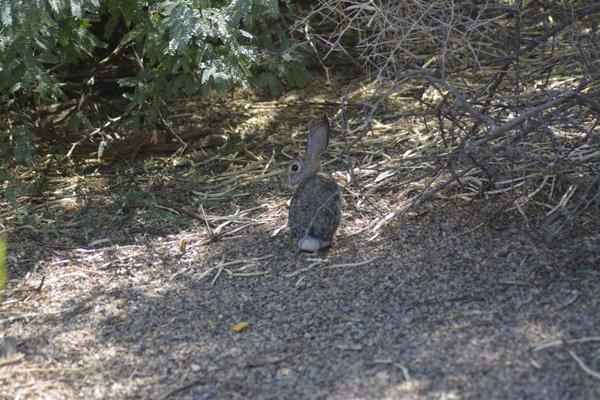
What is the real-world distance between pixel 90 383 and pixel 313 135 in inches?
85.3

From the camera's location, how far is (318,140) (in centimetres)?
550

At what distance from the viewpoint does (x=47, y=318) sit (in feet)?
15.3

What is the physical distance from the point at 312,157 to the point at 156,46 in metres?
1.25

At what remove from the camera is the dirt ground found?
376 centimetres

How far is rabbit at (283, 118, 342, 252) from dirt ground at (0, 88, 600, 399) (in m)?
0.11

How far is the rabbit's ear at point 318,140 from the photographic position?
18.0 feet

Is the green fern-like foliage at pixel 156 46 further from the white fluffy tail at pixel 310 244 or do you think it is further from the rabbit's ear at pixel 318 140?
the white fluffy tail at pixel 310 244

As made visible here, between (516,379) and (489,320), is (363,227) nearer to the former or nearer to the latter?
(489,320)

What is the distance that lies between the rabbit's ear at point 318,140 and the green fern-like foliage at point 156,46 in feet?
1.64

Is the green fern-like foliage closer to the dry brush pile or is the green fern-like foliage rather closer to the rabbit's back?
the dry brush pile

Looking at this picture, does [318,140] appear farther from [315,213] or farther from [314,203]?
[315,213]

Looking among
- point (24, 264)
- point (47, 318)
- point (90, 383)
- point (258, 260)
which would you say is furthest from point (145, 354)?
point (24, 264)

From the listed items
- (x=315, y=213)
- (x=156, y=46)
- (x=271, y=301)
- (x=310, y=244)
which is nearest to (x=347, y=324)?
(x=271, y=301)

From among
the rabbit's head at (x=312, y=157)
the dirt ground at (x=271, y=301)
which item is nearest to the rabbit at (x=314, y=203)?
the rabbit's head at (x=312, y=157)
